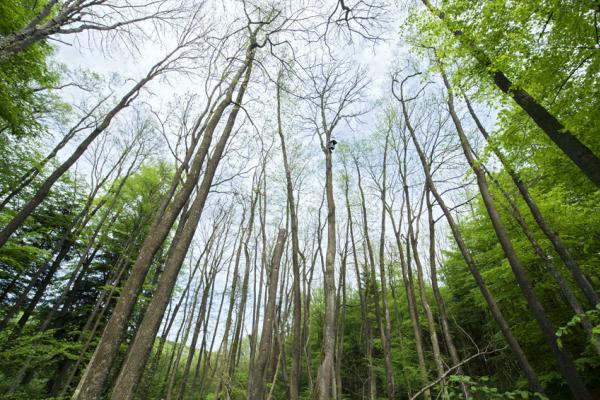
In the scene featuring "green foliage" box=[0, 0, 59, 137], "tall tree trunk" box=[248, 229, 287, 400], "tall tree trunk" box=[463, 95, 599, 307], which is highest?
"green foliage" box=[0, 0, 59, 137]

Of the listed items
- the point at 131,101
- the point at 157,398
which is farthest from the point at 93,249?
the point at 157,398

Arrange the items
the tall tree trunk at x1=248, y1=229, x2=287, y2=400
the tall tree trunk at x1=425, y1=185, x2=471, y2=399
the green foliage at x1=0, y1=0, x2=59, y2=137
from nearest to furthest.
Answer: the tall tree trunk at x1=248, y1=229, x2=287, y2=400, the green foliage at x1=0, y1=0, x2=59, y2=137, the tall tree trunk at x1=425, y1=185, x2=471, y2=399

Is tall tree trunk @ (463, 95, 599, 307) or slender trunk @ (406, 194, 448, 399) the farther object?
slender trunk @ (406, 194, 448, 399)

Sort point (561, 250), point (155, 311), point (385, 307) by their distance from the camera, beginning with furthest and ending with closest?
point (385, 307) → point (561, 250) → point (155, 311)

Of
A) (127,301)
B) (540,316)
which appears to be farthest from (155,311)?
(540,316)

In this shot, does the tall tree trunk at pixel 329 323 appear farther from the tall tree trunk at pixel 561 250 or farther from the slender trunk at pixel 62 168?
the slender trunk at pixel 62 168

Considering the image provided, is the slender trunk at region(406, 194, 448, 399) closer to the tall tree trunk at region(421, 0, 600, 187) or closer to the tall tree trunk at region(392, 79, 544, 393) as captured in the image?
the tall tree trunk at region(392, 79, 544, 393)

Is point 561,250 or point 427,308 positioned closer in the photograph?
point 561,250

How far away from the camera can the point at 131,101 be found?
10.3m

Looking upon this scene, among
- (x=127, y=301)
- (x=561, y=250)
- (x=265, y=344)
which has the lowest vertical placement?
(x=265, y=344)

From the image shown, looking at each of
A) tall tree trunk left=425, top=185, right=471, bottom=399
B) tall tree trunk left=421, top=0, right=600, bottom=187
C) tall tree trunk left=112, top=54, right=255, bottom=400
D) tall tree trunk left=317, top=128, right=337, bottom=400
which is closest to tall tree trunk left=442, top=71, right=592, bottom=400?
tall tree trunk left=421, top=0, right=600, bottom=187

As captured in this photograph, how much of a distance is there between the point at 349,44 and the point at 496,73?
2.74m

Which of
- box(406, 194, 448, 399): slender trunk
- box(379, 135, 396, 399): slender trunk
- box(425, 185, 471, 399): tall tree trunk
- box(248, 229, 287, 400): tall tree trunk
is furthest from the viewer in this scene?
box(379, 135, 396, 399): slender trunk

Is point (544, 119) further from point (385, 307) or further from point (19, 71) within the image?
point (19, 71)
